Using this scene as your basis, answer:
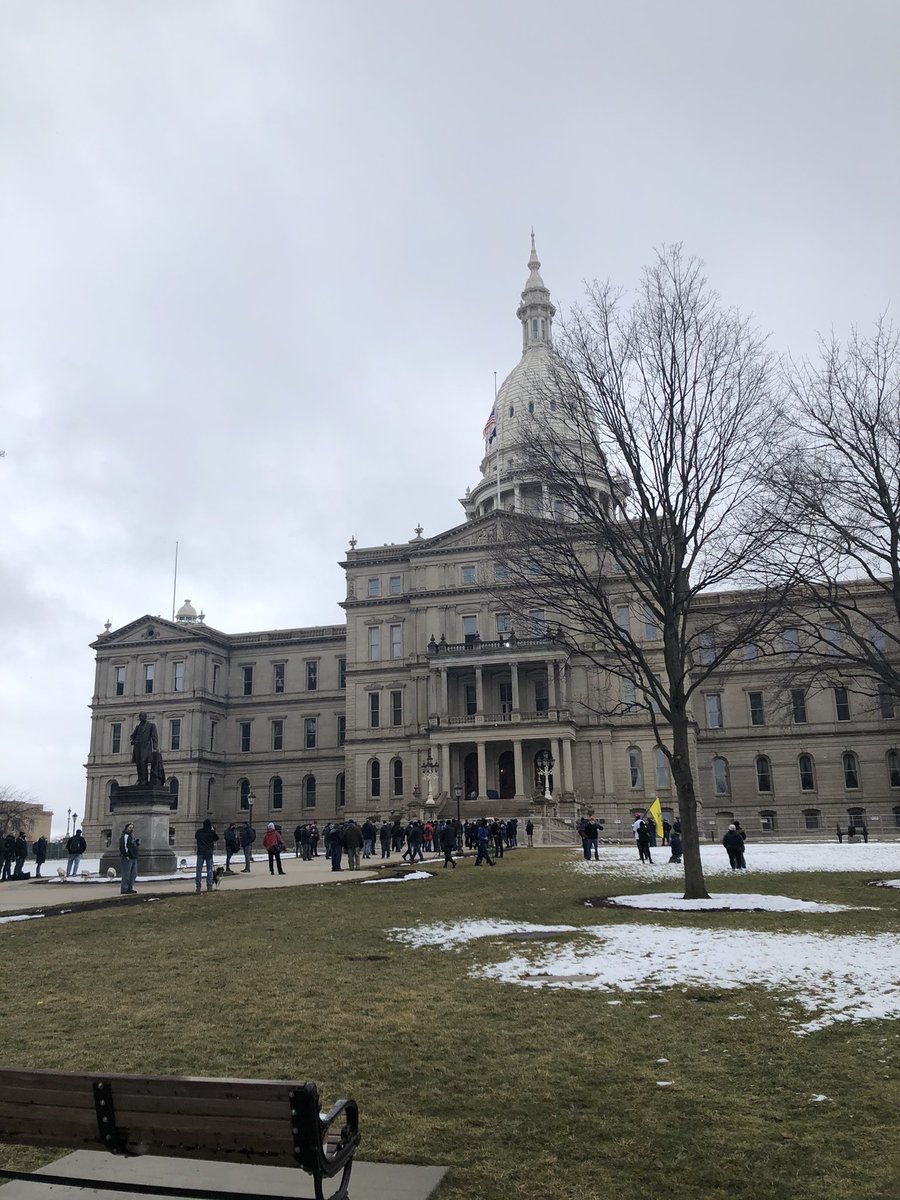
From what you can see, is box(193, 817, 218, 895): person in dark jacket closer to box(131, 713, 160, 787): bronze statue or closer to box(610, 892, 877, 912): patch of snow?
box(131, 713, 160, 787): bronze statue

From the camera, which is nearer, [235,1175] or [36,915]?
[235,1175]

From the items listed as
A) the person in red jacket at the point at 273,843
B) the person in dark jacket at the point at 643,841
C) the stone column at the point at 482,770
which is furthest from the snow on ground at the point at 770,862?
the stone column at the point at 482,770

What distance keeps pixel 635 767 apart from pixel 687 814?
53.2 meters

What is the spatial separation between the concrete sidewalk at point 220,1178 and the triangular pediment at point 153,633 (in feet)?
282

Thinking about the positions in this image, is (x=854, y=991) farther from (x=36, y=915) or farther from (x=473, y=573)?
(x=473, y=573)

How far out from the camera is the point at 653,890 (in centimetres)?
2442

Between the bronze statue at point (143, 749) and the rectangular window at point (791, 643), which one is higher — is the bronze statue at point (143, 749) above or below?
below

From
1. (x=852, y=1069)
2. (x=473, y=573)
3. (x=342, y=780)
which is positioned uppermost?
(x=473, y=573)

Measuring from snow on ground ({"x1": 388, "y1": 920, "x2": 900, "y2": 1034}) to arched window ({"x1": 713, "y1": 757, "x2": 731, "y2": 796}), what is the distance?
2594 inches

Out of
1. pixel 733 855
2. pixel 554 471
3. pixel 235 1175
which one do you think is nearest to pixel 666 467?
pixel 554 471

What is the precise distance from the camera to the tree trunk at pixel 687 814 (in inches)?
842

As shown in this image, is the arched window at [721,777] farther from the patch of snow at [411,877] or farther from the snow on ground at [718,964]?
the snow on ground at [718,964]

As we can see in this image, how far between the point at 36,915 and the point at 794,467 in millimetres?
20858

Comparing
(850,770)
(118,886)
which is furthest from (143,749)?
(850,770)
